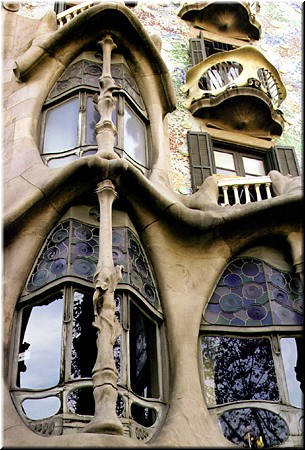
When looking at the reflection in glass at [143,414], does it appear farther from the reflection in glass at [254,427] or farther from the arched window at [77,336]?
the reflection in glass at [254,427]

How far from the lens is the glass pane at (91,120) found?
1031cm

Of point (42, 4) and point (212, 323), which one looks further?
point (42, 4)

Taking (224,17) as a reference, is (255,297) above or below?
below

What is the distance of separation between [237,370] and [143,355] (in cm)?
123

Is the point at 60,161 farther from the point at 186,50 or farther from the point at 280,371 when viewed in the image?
the point at 186,50

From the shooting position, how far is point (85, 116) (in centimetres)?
1065

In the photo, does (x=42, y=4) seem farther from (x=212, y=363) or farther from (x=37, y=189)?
(x=212, y=363)

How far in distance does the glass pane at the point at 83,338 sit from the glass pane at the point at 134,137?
113 inches

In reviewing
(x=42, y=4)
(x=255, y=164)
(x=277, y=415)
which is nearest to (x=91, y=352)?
(x=277, y=415)

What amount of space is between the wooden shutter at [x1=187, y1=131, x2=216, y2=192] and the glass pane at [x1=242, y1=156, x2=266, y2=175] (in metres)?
0.77

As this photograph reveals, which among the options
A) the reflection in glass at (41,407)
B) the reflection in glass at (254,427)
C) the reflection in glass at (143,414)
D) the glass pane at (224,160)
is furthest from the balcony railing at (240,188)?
the reflection in glass at (41,407)

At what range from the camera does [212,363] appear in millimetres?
8867

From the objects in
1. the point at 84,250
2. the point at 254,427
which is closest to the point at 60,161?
the point at 84,250

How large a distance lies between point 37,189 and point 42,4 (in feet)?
20.5
